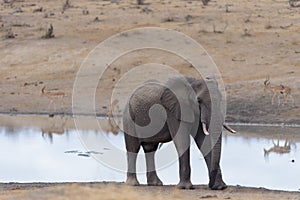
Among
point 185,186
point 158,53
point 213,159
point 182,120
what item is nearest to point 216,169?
point 213,159

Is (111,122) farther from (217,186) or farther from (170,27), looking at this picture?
(217,186)

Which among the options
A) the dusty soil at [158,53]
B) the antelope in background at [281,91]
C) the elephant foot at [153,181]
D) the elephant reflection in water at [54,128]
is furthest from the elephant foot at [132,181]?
the antelope in background at [281,91]

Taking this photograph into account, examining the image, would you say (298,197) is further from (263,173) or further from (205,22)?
(205,22)

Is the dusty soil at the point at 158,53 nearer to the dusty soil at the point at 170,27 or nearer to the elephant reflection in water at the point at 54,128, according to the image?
the dusty soil at the point at 170,27

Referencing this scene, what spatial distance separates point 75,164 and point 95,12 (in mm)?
17872

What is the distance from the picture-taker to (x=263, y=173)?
13.2 meters

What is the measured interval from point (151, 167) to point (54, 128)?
7.18 m

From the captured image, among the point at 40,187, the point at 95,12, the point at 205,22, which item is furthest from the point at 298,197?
the point at 95,12

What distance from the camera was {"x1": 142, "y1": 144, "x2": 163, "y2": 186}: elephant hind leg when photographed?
11.5 m

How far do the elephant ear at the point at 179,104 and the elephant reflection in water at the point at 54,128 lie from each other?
238 inches

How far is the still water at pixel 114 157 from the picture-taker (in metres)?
12.9

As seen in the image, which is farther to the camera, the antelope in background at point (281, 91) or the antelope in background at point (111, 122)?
the antelope in background at point (281, 91)

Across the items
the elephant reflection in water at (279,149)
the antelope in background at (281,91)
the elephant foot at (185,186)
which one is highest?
the elephant foot at (185,186)

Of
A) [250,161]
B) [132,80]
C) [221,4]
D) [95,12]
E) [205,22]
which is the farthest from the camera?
[221,4]
